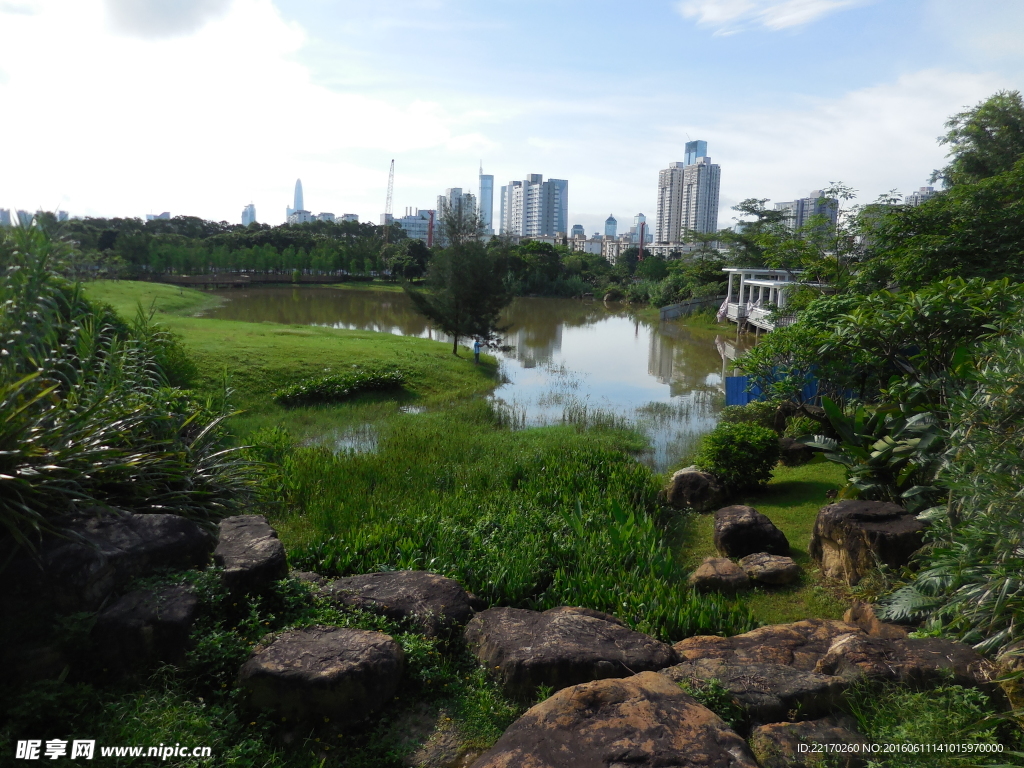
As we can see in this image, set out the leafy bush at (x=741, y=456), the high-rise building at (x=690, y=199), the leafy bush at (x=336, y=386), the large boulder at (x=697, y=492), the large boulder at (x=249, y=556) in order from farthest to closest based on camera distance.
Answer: the high-rise building at (x=690, y=199)
the leafy bush at (x=336, y=386)
the leafy bush at (x=741, y=456)
the large boulder at (x=697, y=492)
the large boulder at (x=249, y=556)

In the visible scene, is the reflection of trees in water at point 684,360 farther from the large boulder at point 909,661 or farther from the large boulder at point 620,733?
the large boulder at point 620,733

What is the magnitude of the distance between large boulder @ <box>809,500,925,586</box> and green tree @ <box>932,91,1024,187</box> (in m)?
17.9

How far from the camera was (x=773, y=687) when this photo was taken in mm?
3375

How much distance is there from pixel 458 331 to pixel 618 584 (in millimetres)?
15497

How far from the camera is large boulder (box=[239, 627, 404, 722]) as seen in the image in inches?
127

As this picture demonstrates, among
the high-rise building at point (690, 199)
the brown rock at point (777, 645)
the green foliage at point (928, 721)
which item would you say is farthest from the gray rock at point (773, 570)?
the high-rise building at point (690, 199)

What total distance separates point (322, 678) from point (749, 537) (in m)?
4.44

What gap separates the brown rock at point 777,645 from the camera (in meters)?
3.79

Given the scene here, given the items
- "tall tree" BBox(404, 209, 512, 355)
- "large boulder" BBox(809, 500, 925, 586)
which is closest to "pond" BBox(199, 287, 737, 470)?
"tall tree" BBox(404, 209, 512, 355)

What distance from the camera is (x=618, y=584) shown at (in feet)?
17.0

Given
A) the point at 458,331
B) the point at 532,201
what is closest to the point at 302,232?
the point at 458,331

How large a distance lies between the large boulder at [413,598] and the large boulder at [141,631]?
103cm

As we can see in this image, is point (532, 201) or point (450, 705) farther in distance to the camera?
point (532, 201)

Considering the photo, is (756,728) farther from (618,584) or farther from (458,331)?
(458,331)
